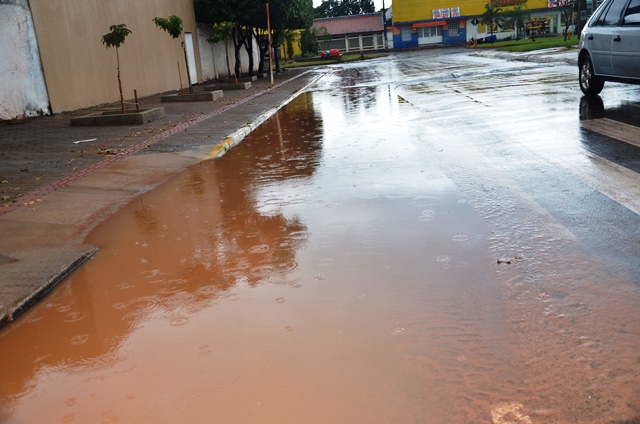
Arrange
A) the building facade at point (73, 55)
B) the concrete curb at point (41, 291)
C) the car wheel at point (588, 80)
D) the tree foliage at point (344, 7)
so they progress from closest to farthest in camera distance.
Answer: the concrete curb at point (41, 291), the car wheel at point (588, 80), the building facade at point (73, 55), the tree foliage at point (344, 7)

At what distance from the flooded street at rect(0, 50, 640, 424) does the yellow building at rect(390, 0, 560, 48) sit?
67.8 m

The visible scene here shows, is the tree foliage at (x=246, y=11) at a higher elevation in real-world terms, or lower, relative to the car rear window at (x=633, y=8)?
higher

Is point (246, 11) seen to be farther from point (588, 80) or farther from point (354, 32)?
point (354, 32)

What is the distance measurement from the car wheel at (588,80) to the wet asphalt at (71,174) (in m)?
6.83

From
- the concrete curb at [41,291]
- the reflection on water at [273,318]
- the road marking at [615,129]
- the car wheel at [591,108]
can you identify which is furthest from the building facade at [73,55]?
the road marking at [615,129]

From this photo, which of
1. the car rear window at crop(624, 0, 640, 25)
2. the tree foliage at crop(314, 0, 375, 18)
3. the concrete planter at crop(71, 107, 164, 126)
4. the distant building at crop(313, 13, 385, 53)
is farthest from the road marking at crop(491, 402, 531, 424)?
the tree foliage at crop(314, 0, 375, 18)

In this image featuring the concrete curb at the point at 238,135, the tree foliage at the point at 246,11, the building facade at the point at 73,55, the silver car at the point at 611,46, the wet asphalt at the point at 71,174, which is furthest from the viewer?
the tree foliage at the point at 246,11

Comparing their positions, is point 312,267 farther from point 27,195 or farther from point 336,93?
point 336,93

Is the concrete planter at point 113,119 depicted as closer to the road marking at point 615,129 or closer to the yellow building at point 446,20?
the road marking at point 615,129

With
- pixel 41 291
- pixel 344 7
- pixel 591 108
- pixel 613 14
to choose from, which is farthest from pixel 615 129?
pixel 344 7

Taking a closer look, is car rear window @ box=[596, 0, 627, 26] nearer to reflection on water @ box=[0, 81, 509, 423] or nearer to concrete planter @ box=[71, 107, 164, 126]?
reflection on water @ box=[0, 81, 509, 423]

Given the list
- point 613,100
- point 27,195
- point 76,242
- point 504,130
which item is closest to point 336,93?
point 613,100

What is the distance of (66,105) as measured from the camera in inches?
727

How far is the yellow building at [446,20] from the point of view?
7156cm
